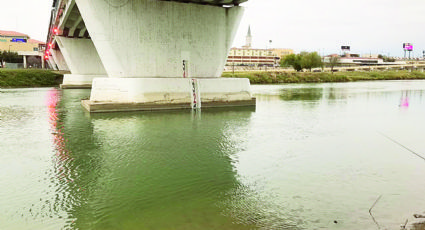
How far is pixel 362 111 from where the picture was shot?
24531 mm

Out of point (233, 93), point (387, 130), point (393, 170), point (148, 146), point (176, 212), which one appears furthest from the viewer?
point (233, 93)

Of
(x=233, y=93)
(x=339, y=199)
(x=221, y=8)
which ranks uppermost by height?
(x=221, y=8)

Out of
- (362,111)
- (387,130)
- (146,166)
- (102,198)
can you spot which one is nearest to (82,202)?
(102,198)

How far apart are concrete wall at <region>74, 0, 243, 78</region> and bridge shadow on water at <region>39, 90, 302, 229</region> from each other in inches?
228

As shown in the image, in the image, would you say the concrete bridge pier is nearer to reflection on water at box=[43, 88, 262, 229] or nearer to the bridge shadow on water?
reflection on water at box=[43, 88, 262, 229]

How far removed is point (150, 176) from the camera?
9570 millimetres

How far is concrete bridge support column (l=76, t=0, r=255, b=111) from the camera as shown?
21516 mm

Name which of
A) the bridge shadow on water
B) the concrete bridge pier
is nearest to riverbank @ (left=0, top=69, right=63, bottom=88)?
the concrete bridge pier

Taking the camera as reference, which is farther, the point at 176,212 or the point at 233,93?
the point at 233,93

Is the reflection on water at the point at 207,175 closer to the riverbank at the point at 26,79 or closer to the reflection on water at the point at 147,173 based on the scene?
the reflection on water at the point at 147,173

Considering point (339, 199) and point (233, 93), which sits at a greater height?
point (233, 93)

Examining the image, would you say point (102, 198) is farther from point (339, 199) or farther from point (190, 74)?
point (190, 74)

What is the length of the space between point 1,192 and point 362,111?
2332cm

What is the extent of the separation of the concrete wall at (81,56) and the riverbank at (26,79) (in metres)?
9.35
